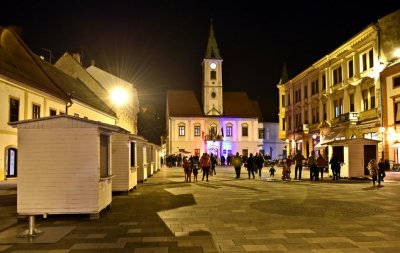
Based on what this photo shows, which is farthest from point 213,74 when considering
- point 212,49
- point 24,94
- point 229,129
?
point 24,94

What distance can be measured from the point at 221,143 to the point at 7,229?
64.2 metres

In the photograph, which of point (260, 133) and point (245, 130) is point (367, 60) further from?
point (260, 133)

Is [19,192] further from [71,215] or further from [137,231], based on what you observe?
[137,231]

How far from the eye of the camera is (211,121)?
7444cm

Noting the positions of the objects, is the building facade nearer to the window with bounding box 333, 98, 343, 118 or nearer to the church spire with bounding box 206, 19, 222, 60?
the church spire with bounding box 206, 19, 222, 60

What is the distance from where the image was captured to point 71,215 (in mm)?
11930

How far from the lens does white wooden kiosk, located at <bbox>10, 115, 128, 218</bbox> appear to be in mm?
11438

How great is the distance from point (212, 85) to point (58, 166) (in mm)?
64552

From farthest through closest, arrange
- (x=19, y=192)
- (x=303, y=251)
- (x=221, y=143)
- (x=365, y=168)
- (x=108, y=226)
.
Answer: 1. (x=221, y=143)
2. (x=365, y=168)
3. (x=19, y=192)
4. (x=108, y=226)
5. (x=303, y=251)

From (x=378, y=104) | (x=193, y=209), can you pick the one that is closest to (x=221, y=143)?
(x=378, y=104)

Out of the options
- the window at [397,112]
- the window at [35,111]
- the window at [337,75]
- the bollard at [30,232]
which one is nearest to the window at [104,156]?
the bollard at [30,232]

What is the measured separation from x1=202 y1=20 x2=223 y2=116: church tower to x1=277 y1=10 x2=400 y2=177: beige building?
2085cm

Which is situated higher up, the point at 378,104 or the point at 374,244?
the point at 378,104

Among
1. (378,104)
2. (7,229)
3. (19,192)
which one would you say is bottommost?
(7,229)
